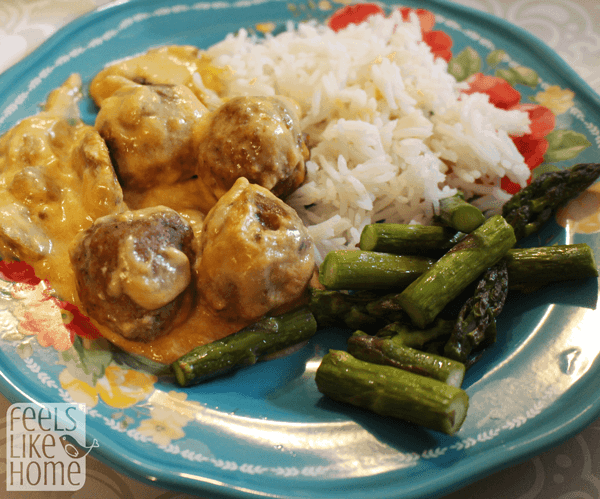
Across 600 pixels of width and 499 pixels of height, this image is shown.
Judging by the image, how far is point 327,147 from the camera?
344 centimetres

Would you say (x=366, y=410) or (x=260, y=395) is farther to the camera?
(x=260, y=395)

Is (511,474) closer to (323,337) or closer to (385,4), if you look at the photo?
(323,337)

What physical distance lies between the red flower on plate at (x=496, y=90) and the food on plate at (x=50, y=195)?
284cm

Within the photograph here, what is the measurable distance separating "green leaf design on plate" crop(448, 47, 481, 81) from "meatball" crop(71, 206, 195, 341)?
2.81m

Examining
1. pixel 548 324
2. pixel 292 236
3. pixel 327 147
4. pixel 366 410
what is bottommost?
pixel 366 410

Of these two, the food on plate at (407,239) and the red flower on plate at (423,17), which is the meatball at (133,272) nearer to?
the food on plate at (407,239)

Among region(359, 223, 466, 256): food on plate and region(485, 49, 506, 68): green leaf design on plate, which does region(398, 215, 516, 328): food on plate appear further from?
region(485, 49, 506, 68): green leaf design on plate

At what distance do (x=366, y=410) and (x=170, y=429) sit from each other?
0.89 m

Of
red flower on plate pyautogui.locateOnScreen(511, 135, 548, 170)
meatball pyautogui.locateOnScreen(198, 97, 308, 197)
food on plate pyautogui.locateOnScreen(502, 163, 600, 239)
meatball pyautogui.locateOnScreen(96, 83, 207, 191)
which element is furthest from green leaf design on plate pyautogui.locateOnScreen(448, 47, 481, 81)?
meatball pyautogui.locateOnScreen(96, 83, 207, 191)

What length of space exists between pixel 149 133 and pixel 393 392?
1963 mm

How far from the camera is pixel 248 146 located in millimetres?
2824

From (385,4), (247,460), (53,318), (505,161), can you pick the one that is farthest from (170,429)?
(385,4)

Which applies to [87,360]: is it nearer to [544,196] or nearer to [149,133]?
[149,133]

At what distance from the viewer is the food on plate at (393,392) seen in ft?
6.72
